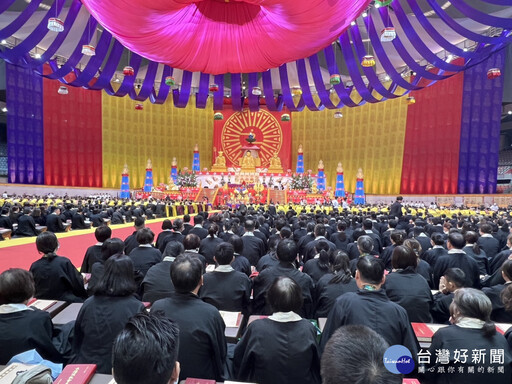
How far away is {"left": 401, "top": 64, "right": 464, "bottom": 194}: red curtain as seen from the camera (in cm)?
1561

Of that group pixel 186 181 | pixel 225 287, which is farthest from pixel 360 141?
pixel 225 287

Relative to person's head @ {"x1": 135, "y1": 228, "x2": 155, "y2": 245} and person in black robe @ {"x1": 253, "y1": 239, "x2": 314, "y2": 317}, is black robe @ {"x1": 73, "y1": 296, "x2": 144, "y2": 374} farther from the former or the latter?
person's head @ {"x1": 135, "y1": 228, "x2": 155, "y2": 245}

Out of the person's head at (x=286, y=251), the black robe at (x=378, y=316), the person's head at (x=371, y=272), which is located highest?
the person's head at (x=371, y=272)

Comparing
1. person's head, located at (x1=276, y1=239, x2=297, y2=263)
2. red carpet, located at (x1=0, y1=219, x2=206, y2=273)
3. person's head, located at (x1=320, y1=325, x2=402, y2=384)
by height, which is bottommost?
red carpet, located at (x1=0, y1=219, x2=206, y2=273)

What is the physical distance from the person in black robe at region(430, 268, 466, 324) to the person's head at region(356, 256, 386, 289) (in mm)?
824

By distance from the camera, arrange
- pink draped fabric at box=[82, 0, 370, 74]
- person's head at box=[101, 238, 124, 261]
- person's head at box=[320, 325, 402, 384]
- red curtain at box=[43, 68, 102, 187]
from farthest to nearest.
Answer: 1. red curtain at box=[43, 68, 102, 187]
2. pink draped fabric at box=[82, 0, 370, 74]
3. person's head at box=[101, 238, 124, 261]
4. person's head at box=[320, 325, 402, 384]

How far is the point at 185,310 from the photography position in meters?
1.68

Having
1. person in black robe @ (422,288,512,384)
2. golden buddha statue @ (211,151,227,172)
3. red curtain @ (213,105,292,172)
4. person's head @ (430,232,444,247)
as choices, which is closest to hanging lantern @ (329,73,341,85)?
person's head @ (430,232,444,247)

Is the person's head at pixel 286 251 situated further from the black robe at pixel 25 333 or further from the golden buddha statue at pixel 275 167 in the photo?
the golden buddha statue at pixel 275 167

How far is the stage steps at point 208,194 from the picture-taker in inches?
619

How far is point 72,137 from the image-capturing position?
17.2 m

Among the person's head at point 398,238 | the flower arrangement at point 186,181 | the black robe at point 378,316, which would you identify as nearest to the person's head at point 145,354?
the black robe at point 378,316

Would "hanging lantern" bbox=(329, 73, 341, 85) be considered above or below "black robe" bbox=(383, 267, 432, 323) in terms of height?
above

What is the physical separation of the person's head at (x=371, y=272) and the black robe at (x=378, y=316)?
7 centimetres
